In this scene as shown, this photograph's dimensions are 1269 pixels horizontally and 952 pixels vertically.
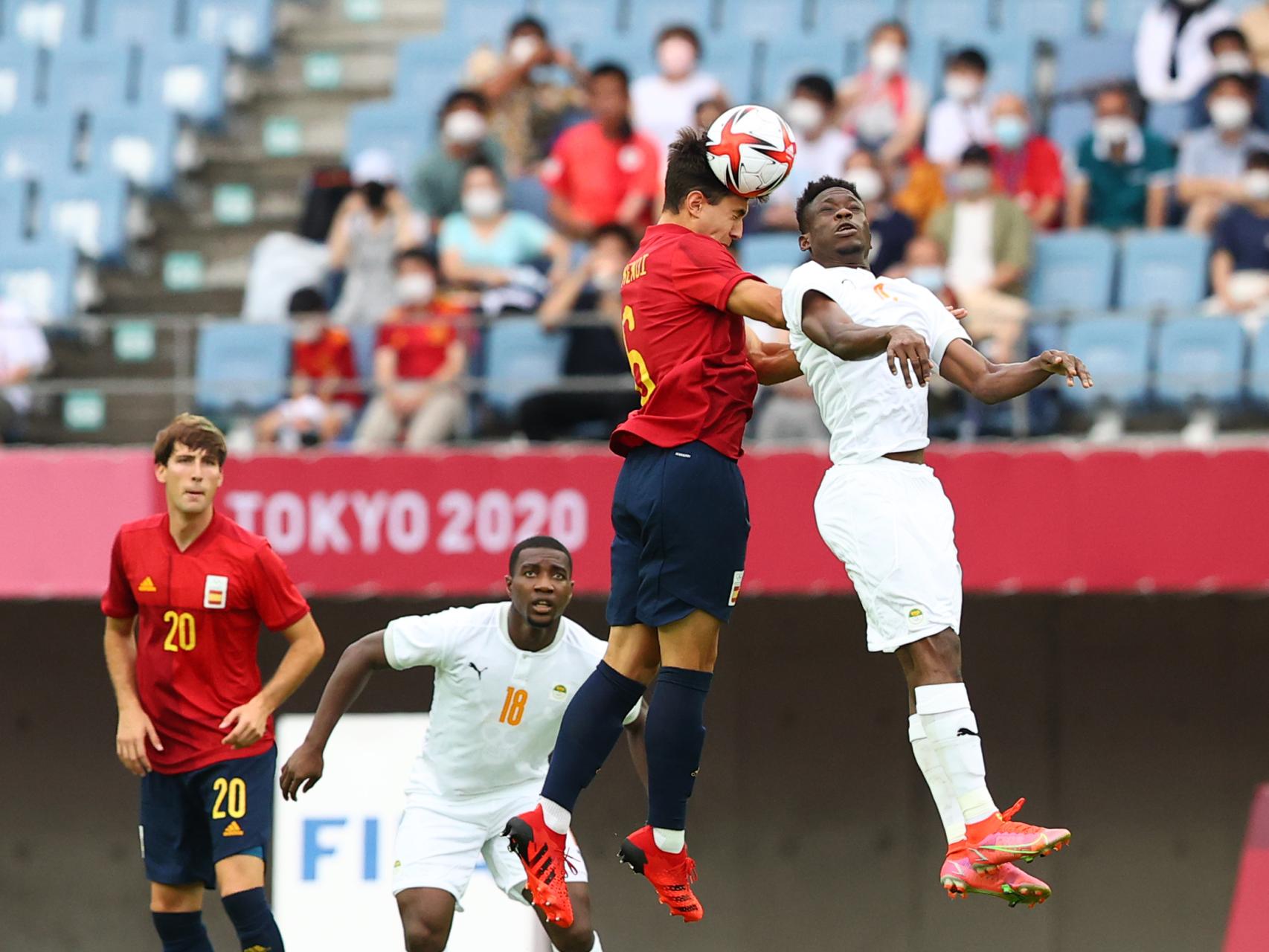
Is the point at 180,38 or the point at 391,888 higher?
the point at 180,38

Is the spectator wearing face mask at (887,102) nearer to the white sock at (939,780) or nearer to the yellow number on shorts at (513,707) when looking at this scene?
the yellow number on shorts at (513,707)

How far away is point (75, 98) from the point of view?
1420cm

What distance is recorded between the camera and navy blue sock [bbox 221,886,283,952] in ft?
24.1

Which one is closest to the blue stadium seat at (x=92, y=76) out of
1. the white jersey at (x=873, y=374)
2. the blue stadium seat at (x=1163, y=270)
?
the blue stadium seat at (x=1163, y=270)

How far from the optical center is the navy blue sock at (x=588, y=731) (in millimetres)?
6195

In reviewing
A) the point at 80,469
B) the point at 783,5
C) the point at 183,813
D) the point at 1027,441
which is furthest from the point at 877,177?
the point at 183,813

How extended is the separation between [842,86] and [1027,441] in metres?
3.61

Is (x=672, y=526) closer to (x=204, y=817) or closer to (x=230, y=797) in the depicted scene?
(x=230, y=797)

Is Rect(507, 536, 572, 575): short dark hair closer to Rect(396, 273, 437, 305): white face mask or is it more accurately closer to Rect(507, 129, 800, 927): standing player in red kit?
Rect(507, 129, 800, 927): standing player in red kit

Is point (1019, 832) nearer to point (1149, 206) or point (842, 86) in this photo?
point (1149, 206)

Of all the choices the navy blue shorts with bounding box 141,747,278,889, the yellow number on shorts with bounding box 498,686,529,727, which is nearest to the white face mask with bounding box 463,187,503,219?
the yellow number on shorts with bounding box 498,686,529,727

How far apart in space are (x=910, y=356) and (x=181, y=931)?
3.99 meters

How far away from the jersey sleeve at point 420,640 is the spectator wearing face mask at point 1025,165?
4.77m

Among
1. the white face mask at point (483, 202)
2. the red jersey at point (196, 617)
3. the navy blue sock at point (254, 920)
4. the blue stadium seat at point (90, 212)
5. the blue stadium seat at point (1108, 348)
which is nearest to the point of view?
the navy blue sock at point (254, 920)
